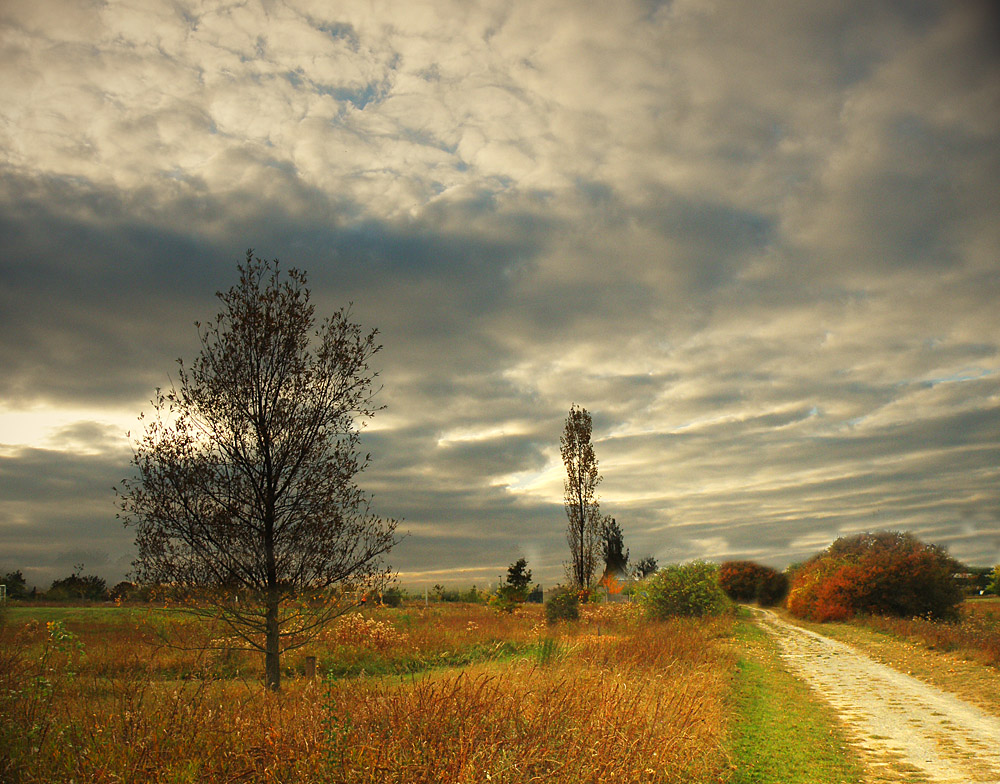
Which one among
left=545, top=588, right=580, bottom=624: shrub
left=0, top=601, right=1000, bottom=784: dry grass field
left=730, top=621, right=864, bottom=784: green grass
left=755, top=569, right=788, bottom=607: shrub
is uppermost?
left=0, top=601, right=1000, bottom=784: dry grass field

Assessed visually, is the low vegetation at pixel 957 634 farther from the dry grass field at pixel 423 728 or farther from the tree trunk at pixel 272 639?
the tree trunk at pixel 272 639

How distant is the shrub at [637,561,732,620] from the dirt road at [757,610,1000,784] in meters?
10.6

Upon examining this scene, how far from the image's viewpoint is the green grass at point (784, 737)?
7.90 metres

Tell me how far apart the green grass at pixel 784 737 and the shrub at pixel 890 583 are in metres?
20.9

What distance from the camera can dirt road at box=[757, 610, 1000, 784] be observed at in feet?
26.5

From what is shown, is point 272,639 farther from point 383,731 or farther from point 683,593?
point 683,593

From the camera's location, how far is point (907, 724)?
10609mm

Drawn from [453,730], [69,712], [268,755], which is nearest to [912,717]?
[453,730]

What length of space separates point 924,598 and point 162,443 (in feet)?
114

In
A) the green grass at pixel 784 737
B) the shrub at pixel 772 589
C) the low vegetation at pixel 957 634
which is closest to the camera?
the green grass at pixel 784 737

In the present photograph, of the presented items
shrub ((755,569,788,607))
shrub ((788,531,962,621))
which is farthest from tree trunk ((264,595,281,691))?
shrub ((755,569,788,607))

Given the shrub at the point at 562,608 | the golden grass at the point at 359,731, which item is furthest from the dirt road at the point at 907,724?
the shrub at the point at 562,608

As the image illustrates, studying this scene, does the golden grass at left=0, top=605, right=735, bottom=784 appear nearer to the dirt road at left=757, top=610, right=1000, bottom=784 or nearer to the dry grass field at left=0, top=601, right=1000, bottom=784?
the dry grass field at left=0, top=601, right=1000, bottom=784

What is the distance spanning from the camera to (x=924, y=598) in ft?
103
